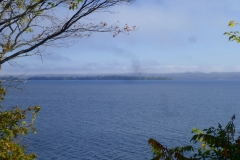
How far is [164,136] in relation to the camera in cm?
3344

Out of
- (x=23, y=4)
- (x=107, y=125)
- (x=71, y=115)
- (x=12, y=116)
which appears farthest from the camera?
(x=71, y=115)

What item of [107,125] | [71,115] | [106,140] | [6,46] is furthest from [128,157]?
[71,115]

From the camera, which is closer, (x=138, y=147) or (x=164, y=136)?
(x=138, y=147)

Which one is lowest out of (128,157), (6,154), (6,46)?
(128,157)

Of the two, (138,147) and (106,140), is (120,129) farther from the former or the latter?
(138,147)

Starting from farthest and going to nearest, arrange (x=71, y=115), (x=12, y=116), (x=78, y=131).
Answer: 1. (x=71, y=115)
2. (x=78, y=131)
3. (x=12, y=116)

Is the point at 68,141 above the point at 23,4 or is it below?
below

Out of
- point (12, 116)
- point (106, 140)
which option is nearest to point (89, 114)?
point (106, 140)

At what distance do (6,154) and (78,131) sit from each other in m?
31.2

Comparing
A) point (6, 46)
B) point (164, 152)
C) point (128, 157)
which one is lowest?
point (128, 157)

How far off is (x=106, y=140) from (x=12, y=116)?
25080mm

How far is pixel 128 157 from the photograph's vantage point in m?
26.4

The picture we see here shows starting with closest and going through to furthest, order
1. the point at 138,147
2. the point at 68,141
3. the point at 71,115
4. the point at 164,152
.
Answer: the point at 164,152, the point at 138,147, the point at 68,141, the point at 71,115

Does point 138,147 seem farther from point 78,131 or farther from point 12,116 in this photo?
point 12,116
